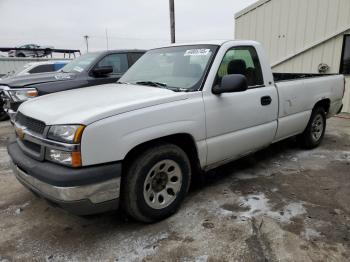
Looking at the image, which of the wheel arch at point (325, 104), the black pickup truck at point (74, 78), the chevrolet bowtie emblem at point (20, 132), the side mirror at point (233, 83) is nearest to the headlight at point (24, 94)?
the black pickup truck at point (74, 78)

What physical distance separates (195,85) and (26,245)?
2.20m

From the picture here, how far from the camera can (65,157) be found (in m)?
2.44

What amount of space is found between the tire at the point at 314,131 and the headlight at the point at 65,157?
13.1 ft

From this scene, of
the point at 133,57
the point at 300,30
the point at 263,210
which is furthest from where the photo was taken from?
the point at 300,30

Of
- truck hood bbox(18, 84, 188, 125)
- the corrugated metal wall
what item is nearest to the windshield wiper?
truck hood bbox(18, 84, 188, 125)

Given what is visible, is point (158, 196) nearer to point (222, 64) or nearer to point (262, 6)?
point (222, 64)

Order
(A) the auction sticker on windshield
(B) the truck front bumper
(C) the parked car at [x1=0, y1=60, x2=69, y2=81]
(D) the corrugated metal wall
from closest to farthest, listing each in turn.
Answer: (B) the truck front bumper < (A) the auction sticker on windshield < (D) the corrugated metal wall < (C) the parked car at [x1=0, y1=60, x2=69, y2=81]

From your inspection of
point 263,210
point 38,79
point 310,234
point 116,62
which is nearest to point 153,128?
point 263,210

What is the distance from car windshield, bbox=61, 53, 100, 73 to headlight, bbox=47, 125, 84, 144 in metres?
4.31

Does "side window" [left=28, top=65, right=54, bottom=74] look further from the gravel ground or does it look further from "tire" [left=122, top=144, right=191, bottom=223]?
"tire" [left=122, top=144, right=191, bottom=223]

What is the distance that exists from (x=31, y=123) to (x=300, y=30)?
8.11m

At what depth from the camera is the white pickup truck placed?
96.6 inches

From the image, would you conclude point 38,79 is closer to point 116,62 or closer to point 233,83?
point 116,62

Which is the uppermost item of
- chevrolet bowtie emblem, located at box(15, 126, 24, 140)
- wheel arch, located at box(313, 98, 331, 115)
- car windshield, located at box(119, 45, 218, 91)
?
car windshield, located at box(119, 45, 218, 91)
